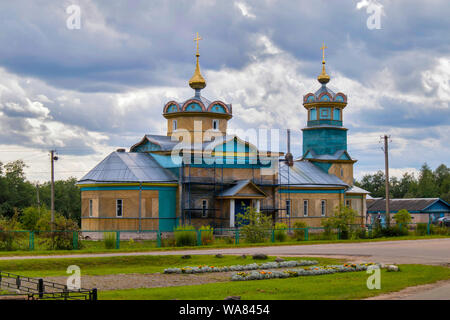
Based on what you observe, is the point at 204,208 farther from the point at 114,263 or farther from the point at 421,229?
the point at 114,263

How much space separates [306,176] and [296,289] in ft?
127

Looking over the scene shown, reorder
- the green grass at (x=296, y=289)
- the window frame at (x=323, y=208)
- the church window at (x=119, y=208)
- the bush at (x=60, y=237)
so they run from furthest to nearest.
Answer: the window frame at (x=323, y=208) → the church window at (x=119, y=208) → the bush at (x=60, y=237) → the green grass at (x=296, y=289)

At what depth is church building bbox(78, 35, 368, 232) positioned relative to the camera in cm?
4497

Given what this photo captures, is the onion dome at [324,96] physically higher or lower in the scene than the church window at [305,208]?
higher

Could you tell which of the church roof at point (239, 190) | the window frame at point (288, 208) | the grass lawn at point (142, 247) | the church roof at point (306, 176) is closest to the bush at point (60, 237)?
the grass lawn at point (142, 247)

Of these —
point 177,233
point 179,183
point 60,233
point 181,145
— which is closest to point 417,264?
point 177,233

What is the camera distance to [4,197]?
68250 mm

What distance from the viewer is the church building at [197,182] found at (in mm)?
44969

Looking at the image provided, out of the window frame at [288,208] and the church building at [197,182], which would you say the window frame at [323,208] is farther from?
the window frame at [288,208]

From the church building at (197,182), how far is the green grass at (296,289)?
23168 mm

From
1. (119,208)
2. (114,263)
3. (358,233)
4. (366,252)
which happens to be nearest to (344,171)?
(358,233)

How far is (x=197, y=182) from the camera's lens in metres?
45.3

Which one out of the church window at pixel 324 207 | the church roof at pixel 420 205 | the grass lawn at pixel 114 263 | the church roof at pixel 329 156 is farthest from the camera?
the church roof at pixel 420 205
